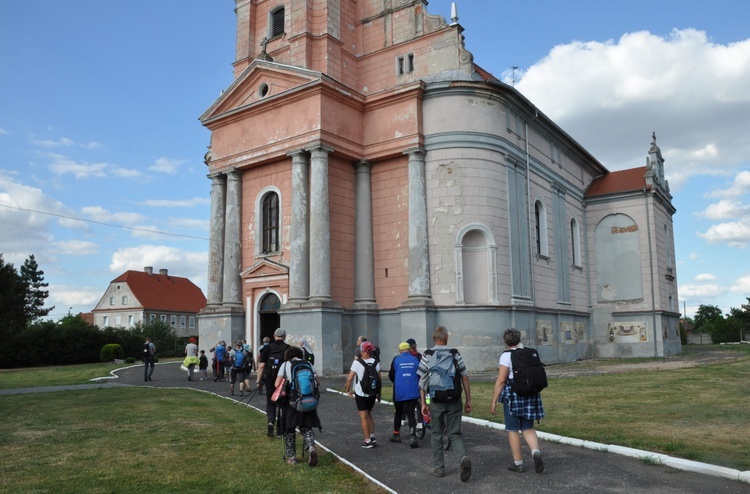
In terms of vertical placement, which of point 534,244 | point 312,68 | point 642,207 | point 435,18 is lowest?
point 534,244

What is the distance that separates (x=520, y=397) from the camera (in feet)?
25.9

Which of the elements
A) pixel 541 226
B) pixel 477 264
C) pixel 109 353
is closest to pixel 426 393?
pixel 477 264

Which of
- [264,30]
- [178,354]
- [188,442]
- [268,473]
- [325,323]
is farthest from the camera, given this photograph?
[178,354]

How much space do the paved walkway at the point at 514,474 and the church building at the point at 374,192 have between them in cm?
1359

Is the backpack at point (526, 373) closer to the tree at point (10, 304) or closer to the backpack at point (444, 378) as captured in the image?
the backpack at point (444, 378)

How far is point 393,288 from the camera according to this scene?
85.8 ft

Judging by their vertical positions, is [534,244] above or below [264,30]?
below

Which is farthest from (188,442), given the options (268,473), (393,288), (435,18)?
(435,18)

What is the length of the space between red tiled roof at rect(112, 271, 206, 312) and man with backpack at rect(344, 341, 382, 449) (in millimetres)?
66714

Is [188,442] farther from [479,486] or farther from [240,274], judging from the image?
[240,274]

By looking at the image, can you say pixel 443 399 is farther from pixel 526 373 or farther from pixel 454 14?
pixel 454 14

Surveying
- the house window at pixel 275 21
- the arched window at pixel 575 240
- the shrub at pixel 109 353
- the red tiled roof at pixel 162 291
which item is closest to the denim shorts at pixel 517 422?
the house window at pixel 275 21

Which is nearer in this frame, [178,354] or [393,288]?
[393,288]

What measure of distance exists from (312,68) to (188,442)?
2088 centimetres
